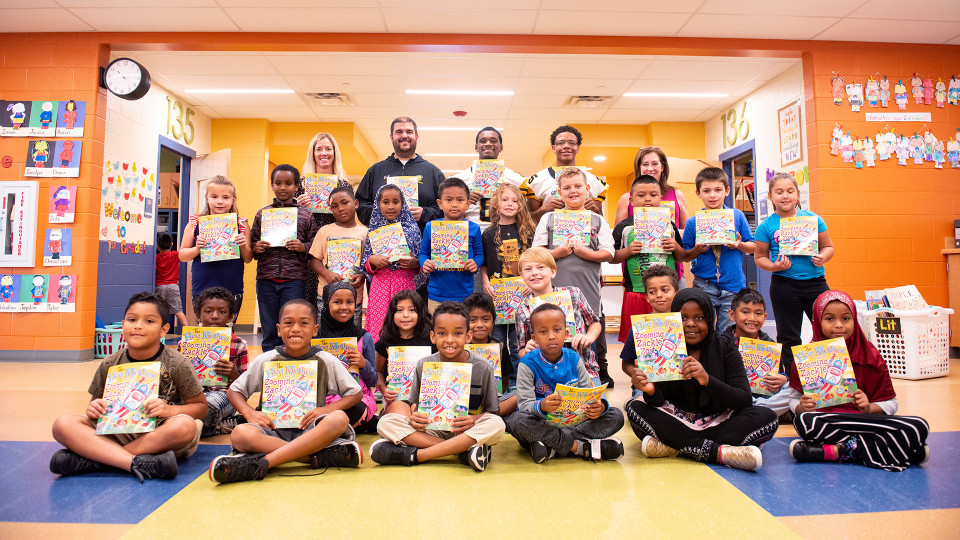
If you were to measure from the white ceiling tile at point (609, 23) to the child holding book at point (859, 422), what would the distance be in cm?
367

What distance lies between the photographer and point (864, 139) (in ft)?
18.0

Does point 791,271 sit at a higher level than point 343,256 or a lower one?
lower

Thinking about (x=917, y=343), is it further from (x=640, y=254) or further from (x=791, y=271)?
(x=640, y=254)

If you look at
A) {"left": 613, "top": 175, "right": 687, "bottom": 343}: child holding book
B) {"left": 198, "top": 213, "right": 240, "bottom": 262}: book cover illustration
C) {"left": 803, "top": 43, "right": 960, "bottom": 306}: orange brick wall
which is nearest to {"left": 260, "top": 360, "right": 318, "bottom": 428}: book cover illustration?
{"left": 198, "top": 213, "right": 240, "bottom": 262}: book cover illustration

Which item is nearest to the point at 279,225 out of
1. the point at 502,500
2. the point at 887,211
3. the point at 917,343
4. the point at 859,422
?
the point at 502,500

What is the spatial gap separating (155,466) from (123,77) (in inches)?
192

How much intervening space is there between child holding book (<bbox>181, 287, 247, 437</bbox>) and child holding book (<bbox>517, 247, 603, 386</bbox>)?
154 centimetres

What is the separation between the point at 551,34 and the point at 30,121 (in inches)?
209

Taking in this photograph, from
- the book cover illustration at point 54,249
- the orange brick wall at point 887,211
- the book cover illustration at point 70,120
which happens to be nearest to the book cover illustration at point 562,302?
the orange brick wall at point 887,211

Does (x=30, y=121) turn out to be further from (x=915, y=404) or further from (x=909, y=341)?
(x=909, y=341)

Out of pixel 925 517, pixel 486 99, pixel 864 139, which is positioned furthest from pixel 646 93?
pixel 925 517

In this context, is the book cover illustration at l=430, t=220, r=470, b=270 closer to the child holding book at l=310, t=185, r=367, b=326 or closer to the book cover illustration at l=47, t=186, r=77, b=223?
the child holding book at l=310, t=185, r=367, b=326

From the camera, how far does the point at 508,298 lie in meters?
3.03

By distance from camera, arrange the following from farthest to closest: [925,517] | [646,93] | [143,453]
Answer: [646,93] → [143,453] → [925,517]
